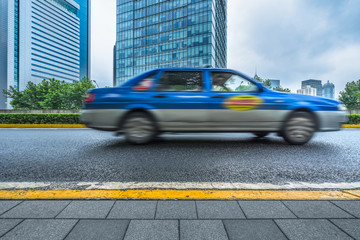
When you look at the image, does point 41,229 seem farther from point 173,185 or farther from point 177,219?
point 173,185

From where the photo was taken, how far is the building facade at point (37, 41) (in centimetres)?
8488

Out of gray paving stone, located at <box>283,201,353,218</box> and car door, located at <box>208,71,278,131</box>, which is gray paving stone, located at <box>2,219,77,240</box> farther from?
car door, located at <box>208,71,278,131</box>

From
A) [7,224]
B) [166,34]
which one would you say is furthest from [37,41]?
[7,224]

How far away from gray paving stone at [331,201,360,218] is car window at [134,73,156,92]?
3455 millimetres

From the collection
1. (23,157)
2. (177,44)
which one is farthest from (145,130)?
(177,44)

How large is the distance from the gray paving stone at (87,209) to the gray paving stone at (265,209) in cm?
107

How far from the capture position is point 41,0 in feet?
304

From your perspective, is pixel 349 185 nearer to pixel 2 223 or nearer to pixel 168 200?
pixel 168 200

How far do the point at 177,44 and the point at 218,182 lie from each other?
53.7 meters

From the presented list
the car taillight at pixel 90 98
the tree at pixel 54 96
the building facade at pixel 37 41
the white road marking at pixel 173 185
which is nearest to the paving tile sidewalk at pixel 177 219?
the white road marking at pixel 173 185

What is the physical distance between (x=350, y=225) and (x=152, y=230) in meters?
1.31

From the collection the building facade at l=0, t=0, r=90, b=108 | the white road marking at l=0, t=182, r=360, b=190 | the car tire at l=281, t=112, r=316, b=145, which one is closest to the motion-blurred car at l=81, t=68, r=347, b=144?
the car tire at l=281, t=112, r=316, b=145

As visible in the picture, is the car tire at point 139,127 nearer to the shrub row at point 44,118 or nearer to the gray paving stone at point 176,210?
the gray paving stone at point 176,210

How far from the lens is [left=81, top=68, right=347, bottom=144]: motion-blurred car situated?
3.94 m
